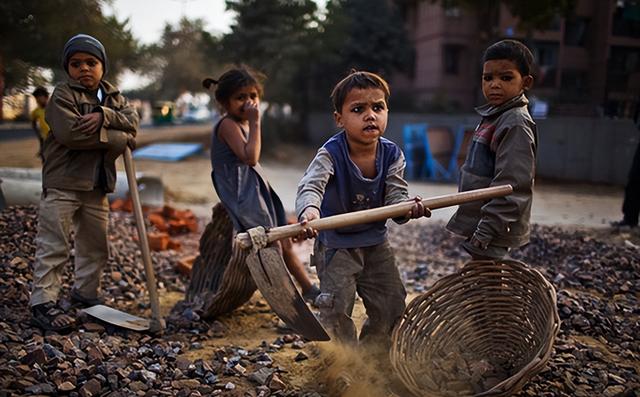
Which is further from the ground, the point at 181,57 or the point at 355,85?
the point at 181,57

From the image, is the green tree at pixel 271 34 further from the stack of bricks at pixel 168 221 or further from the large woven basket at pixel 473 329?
the large woven basket at pixel 473 329

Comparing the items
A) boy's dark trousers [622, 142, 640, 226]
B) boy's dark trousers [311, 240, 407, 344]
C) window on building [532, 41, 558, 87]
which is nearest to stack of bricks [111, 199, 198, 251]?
boy's dark trousers [311, 240, 407, 344]

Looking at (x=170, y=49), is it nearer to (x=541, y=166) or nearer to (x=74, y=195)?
(x=541, y=166)

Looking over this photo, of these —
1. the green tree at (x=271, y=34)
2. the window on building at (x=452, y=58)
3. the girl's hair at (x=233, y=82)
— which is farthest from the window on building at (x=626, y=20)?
the girl's hair at (x=233, y=82)

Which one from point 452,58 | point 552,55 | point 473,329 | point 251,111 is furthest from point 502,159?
point 452,58

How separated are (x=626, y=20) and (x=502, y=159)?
60.3 feet

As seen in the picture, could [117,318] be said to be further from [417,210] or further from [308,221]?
[417,210]

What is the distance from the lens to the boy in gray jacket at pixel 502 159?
2703 mm

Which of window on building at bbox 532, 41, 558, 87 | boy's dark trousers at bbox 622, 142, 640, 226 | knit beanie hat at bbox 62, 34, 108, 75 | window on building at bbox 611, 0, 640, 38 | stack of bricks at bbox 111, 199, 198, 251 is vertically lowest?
stack of bricks at bbox 111, 199, 198, 251

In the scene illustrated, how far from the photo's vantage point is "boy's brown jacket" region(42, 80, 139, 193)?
10.4 feet

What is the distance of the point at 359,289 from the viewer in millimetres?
2971

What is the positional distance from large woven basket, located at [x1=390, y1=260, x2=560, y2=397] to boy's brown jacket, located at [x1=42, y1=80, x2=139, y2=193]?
6.78 ft

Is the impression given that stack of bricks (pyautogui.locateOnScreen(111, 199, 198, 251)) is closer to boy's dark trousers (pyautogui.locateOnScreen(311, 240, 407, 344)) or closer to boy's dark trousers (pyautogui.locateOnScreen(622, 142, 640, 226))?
boy's dark trousers (pyautogui.locateOnScreen(311, 240, 407, 344))

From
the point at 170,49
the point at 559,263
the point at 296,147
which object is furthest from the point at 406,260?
the point at 170,49
